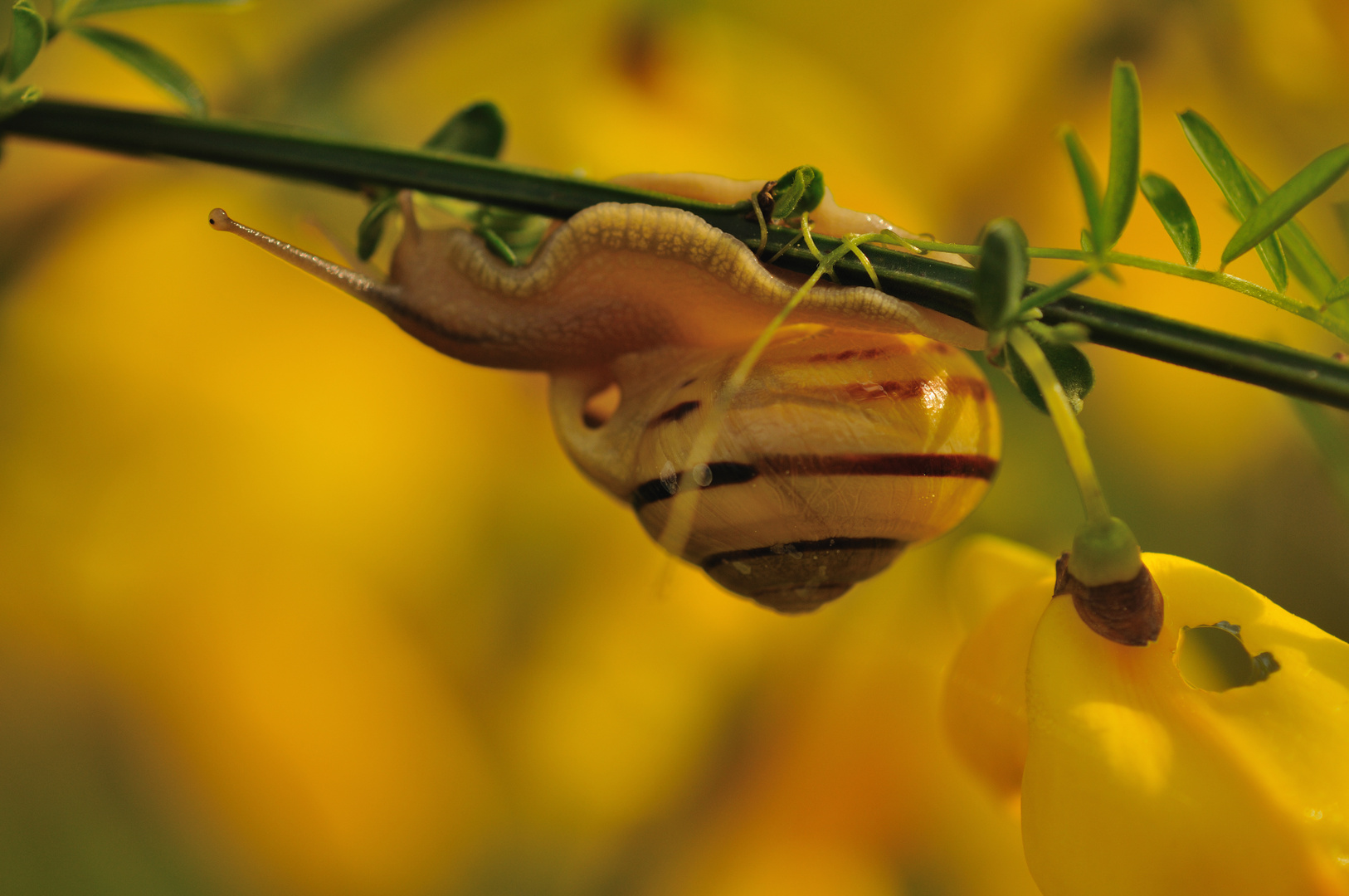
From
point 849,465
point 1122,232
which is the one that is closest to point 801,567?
point 849,465

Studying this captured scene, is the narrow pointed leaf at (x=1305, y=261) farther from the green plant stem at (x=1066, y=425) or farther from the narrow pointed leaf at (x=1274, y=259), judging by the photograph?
the green plant stem at (x=1066, y=425)

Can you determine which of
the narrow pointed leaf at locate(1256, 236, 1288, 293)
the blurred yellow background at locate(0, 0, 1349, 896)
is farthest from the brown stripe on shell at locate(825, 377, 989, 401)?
the blurred yellow background at locate(0, 0, 1349, 896)

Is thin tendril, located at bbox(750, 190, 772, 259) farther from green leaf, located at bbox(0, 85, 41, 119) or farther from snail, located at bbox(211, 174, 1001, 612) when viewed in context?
green leaf, located at bbox(0, 85, 41, 119)

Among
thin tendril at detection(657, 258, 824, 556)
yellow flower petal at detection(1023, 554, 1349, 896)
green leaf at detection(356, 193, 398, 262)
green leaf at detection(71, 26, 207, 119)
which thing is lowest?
yellow flower petal at detection(1023, 554, 1349, 896)

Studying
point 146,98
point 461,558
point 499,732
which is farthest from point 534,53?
point 499,732

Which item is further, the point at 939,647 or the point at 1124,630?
the point at 939,647

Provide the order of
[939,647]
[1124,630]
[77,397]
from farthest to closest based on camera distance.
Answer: [939,647] → [77,397] → [1124,630]

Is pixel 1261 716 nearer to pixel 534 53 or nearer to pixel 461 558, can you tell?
pixel 461 558

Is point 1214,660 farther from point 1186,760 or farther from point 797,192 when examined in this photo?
point 797,192
